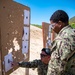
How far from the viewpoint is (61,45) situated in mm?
2359

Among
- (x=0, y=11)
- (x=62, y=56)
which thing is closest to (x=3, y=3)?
(x=0, y=11)

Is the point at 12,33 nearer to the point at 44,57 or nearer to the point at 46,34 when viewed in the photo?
the point at 44,57

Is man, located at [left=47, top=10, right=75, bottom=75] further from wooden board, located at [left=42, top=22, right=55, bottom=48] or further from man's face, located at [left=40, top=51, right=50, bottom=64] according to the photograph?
wooden board, located at [left=42, top=22, right=55, bottom=48]

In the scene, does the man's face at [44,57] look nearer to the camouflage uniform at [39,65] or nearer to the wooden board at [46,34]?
the camouflage uniform at [39,65]

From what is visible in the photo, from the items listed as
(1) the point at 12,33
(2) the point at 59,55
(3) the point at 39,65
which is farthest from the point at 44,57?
(2) the point at 59,55

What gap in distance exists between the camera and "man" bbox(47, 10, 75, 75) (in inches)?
93.0

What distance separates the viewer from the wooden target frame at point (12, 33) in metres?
3.16

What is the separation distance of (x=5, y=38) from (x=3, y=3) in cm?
51

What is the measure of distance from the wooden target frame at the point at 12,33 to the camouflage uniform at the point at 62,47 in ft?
3.22

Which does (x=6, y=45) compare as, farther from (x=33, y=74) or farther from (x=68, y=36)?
(x=33, y=74)

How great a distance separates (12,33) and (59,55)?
1287mm

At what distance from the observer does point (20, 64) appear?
11.7 ft

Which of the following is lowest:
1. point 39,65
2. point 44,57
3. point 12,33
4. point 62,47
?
point 39,65

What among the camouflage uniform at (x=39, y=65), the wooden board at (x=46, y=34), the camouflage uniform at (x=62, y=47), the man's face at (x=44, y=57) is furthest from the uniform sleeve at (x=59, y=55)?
the wooden board at (x=46, y=34)
